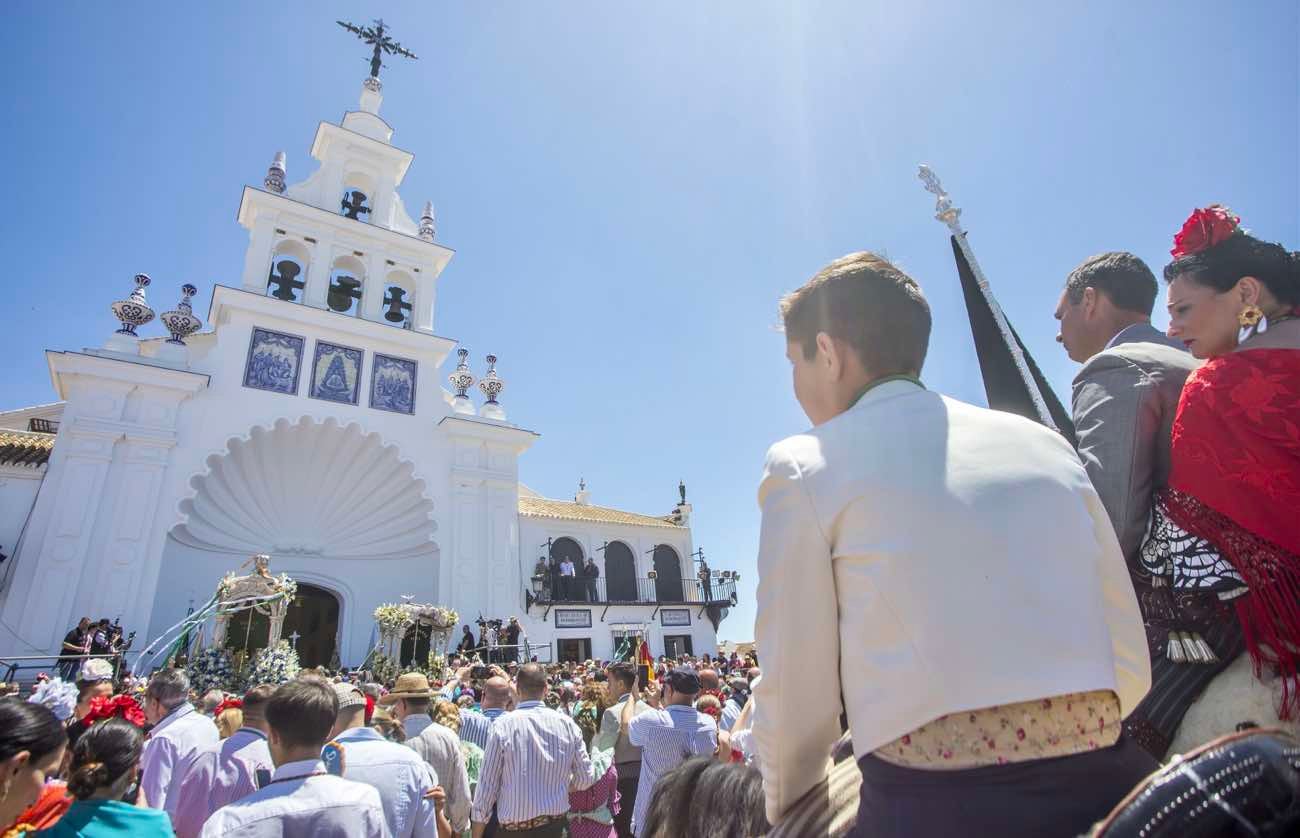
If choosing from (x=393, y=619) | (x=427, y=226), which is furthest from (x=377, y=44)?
(x=393, y=619)

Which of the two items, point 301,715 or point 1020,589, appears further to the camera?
point 301,715

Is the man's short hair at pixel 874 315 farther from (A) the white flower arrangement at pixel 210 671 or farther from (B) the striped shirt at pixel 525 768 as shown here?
(A) the white flower arrangement at pixel 210 671

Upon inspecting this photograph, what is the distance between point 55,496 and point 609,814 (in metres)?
13.2

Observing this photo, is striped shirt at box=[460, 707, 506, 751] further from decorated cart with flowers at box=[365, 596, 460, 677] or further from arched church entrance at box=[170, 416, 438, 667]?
arched church entrance at box=[170, 416, 438, 667]

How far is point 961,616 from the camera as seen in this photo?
88 cm

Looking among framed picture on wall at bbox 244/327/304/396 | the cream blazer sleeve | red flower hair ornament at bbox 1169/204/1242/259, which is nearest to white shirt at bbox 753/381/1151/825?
the cream blazer sleeve

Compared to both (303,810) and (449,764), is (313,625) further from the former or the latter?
(303,810)

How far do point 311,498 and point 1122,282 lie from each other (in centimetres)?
1722

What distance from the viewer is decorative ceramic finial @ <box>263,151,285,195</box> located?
57.2 ft

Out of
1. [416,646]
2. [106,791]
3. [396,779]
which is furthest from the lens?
[416,646]

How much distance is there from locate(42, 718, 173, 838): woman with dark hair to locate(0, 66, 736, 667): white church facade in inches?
489

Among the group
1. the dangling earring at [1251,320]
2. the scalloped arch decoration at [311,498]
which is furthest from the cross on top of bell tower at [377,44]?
the dangling earring at [1251,320]

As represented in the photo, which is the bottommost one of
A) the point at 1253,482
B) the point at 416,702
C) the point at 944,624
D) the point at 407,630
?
the point at 416,702

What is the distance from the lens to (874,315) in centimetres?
123
